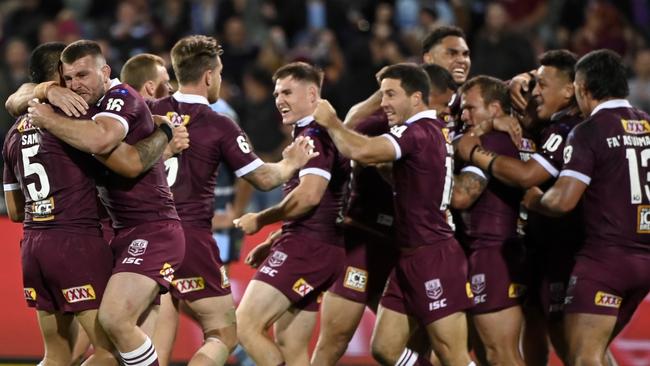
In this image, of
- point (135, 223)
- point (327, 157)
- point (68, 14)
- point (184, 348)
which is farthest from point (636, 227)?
point (68, 14)

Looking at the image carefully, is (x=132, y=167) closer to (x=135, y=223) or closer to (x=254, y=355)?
(x=135, y=223)

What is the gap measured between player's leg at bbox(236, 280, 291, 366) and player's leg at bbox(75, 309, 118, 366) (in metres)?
1.11

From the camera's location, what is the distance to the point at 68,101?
746 centimetres

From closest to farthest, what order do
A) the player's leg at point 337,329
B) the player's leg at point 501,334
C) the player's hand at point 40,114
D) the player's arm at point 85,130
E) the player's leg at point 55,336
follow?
1. the player's arm at point 85,130
2. the player's hand at point 40,114
3. the player's leg at point 55,336
4. the player's leg at point 501,334
5. the player's leg at point 337,329

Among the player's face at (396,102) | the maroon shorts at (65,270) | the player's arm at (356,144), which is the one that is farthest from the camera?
the player's face at (396,102)

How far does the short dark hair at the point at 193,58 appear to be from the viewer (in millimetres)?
8492

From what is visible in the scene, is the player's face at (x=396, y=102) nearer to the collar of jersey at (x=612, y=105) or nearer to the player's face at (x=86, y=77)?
the collar of jersey at (x=612, y=105)

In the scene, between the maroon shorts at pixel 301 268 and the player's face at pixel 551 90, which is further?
the player's face at pixel 551 90

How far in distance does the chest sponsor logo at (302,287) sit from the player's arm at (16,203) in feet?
6.82

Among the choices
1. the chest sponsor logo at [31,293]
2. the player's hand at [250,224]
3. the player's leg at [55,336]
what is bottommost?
the player's leg at [55,336]

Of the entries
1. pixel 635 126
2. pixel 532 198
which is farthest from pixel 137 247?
pixel 635 126

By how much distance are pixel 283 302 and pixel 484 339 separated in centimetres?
160

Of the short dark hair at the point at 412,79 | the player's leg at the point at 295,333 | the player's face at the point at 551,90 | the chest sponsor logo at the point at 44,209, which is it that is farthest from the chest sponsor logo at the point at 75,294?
the player's face at the point at 551,90

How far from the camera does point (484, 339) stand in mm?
8828
